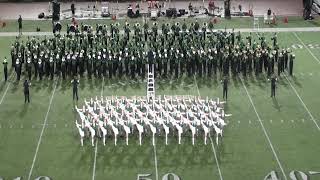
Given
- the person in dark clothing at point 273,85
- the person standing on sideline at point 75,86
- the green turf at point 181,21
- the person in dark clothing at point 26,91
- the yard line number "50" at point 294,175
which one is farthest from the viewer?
the green turf at point 181,21

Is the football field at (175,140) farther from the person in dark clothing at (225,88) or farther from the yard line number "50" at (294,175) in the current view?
the person in dark clothing at (225,88)

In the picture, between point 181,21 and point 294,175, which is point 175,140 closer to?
point 294,175

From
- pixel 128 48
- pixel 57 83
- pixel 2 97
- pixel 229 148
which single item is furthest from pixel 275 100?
pixel 2 97

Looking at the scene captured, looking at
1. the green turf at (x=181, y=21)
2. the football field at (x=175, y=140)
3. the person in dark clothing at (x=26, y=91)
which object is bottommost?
the football field at (x=175, y=140)

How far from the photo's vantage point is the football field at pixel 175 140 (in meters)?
20.7

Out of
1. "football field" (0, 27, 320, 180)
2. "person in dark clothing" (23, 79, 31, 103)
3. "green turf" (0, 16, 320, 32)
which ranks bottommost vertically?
"football field" (0, 27, 320, 180)

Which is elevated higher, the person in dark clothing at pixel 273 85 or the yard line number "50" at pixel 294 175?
the person in dark clothing at pixel 273 85

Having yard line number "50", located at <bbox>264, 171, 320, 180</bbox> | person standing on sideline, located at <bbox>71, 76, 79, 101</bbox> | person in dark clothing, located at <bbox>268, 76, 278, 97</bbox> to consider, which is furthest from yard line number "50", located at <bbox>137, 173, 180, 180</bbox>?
person in dark clothing, located at <bbox>268, 76, 278, 97</bbox>

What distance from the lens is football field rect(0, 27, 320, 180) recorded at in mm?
20698

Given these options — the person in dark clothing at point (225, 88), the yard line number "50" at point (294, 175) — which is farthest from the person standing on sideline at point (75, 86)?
the yard line number "50" at point (294, 175)

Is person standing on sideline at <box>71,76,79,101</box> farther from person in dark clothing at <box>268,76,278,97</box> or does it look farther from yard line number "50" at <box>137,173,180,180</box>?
person in dark clothing at <box>268,76,278,97</box>

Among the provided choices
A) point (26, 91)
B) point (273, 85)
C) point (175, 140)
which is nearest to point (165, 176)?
point (175, 140)

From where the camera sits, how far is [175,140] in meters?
22.5

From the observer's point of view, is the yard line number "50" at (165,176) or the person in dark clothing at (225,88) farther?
the person in dark clothing at (225,88)
